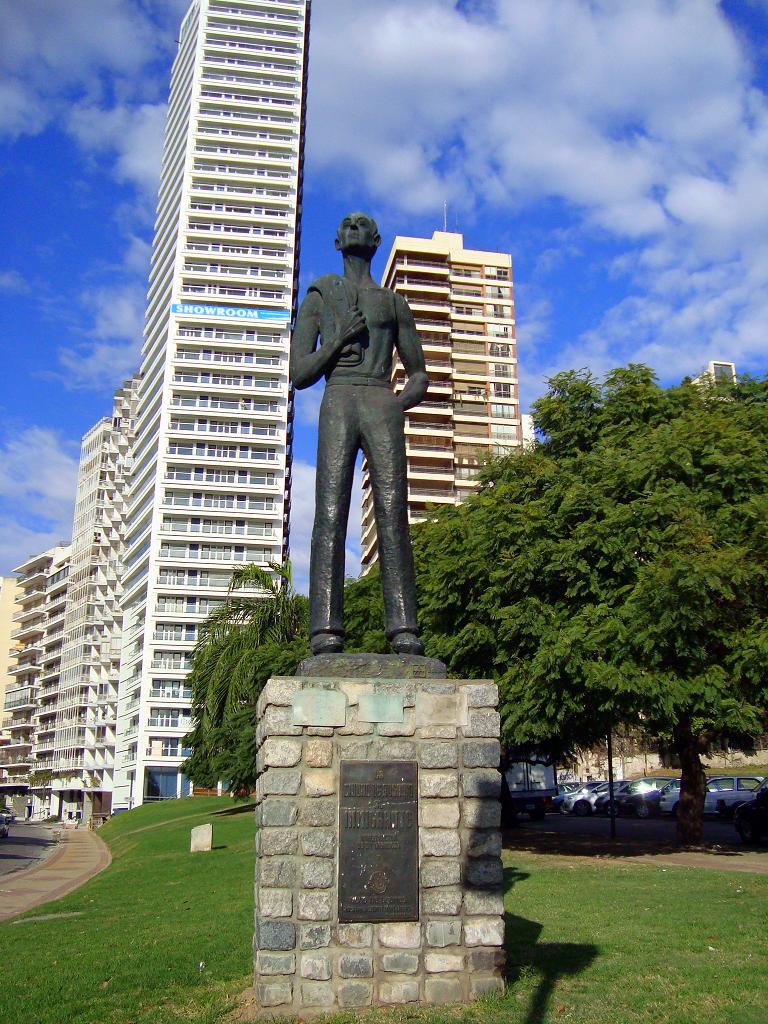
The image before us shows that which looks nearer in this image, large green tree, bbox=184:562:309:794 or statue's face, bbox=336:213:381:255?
statue's face, bbox=336:213:381:255

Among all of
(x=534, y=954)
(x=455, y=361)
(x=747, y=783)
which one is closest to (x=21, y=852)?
(x=747, y=783)

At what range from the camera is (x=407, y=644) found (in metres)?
7.85

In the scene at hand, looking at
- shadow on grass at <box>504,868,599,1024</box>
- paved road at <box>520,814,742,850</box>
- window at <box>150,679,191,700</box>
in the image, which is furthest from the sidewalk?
window at <box>150,679,191,700</box>

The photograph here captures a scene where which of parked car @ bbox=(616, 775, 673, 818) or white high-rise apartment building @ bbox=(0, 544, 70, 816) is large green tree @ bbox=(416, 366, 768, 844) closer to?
parked car @ bbox=(616, 775, 673, 818)

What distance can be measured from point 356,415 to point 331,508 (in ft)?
2.96

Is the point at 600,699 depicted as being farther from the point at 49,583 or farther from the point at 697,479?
the point at 49,583

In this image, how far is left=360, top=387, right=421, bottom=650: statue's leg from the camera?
Answer: 318 inches

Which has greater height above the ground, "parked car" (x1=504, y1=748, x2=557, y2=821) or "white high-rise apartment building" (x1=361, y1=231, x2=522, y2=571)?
"white high-rise apartment building" (x1=361, y1=231, x2=522, y2=571)

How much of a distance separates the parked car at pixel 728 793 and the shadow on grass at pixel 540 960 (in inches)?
937

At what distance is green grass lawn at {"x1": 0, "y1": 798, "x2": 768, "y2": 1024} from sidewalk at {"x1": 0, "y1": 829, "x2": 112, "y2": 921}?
9.13ft

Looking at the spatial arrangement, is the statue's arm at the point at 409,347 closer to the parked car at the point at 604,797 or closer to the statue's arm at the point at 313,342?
the statue's arm at the point at 313,342

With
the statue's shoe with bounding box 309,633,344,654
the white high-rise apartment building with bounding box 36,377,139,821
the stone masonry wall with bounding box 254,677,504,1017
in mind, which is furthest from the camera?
the white high-rise apartment building with bounding box 36,377,139,821

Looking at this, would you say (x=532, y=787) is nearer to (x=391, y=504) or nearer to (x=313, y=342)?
(x=391, y=504)

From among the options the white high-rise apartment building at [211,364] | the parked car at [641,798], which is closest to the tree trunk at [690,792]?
the parked car at [641,798]
